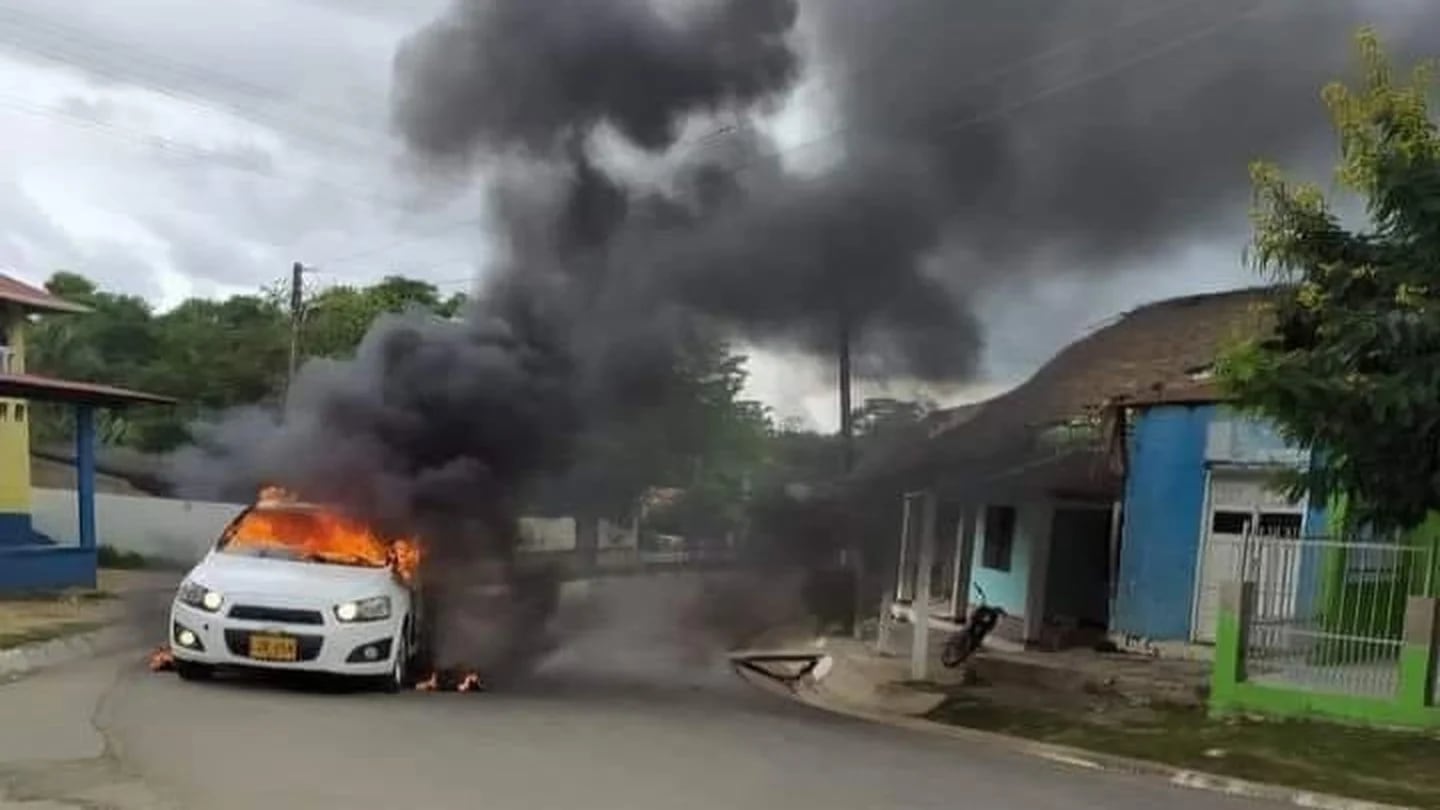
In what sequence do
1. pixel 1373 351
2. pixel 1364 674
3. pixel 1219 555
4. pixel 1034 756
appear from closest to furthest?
1. pixel 1373 351
2. pixel 1034 756
3. pixel 1364 674
4. pixel 1219 555

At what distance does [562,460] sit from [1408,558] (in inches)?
306

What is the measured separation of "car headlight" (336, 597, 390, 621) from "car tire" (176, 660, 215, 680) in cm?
110

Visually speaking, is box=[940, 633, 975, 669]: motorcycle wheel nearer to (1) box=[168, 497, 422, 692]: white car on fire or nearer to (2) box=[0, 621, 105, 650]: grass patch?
(1) box=[168, 497, 422, 692]: white car on fire

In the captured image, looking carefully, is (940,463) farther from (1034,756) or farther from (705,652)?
(1034,756)

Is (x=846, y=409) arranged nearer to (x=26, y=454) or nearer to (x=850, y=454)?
(x=850, y=454)

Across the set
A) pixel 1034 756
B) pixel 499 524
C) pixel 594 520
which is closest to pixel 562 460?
pixel 499 524

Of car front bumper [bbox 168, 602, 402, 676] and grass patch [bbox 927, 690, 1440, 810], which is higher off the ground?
car front bumper [bbox 168, 602, 402, 676]

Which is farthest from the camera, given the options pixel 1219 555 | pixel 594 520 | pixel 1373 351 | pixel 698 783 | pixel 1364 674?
pixel 594 520

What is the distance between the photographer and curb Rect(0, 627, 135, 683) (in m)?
12.8

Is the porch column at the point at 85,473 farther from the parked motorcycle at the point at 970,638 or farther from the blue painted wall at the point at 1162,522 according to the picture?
the blue painted wall at the point at 1162,522

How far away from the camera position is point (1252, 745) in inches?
489

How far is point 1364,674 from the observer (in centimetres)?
1355

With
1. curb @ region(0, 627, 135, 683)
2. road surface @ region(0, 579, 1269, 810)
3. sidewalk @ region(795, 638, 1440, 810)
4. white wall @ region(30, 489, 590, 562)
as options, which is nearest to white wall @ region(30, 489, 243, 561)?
white wall @ region(30, 489, 590, 562)

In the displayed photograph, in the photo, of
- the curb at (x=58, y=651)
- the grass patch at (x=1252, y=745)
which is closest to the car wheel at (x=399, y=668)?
the curb at (x=58, y=651)
